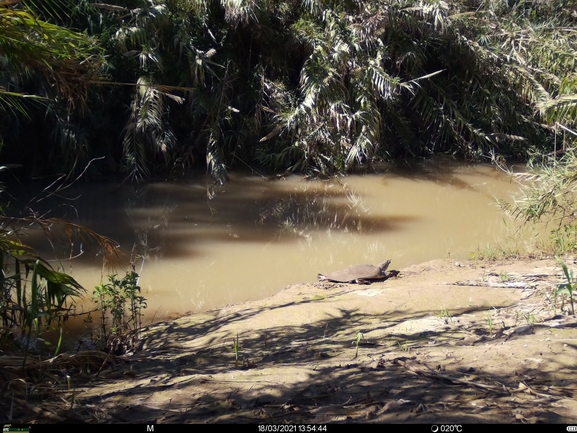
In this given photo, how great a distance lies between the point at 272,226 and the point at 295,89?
Answer: 4090mm

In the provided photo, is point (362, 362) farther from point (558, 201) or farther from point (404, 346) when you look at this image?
point (558, 201)

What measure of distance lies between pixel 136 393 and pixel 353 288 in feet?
10.6

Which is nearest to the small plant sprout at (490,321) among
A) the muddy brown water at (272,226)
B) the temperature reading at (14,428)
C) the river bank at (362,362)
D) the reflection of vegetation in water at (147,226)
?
the river bank at (362,362)

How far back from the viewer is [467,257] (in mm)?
7445

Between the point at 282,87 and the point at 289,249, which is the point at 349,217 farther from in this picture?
the point at 282,87

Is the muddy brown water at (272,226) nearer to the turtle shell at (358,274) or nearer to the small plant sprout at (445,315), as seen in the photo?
the turtle shell at (358,274)

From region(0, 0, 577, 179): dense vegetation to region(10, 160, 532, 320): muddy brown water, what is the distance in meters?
0.66

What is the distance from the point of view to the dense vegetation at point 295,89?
10.7 m

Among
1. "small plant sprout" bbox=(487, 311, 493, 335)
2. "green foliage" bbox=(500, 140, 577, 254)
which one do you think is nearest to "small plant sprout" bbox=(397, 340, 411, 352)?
"small plant sprout" bbox=(487, 311, 493, 335)

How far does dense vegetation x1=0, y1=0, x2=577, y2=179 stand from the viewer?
10727 mm

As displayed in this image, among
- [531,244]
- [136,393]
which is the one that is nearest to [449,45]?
[531,244]

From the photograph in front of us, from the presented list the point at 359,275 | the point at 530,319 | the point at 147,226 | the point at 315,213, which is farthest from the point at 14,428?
the point at 315,213

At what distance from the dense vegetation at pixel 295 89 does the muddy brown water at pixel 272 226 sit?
0.66 m

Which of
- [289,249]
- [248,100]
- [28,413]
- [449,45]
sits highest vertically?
[449,45]
